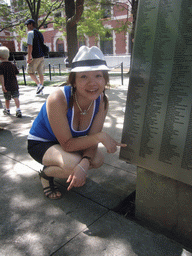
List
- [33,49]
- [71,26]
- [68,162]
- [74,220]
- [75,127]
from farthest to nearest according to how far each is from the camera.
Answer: [33,49], [71,26], [75,127], [68,162], [74,220]

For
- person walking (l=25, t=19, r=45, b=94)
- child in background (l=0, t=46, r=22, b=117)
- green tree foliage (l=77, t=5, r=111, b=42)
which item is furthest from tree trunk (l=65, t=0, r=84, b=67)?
green tree foliage (l=77, t=5, r=111, b=42)

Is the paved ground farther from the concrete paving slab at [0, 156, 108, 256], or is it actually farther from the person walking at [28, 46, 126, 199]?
the person walking at [28, 46, 126, 199]

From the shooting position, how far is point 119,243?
5.93 ft

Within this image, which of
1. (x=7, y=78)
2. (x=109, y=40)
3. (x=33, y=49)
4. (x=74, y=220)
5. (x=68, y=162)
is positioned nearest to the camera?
(x=74, y=220)

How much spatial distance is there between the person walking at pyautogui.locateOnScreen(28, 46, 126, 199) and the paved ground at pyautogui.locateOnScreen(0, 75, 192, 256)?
0.24m

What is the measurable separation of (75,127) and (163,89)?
1002 millimetres

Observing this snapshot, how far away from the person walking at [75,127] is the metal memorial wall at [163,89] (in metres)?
0.30

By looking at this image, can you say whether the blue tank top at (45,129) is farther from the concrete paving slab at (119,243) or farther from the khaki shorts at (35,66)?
the khaki shorts at (35,66)

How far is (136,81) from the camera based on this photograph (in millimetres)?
1905

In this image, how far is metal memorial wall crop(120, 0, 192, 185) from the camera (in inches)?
64.1

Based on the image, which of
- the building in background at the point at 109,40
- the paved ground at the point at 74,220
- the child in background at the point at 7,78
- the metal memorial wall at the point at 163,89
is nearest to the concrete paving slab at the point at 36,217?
the paved ground at the point at 74,220

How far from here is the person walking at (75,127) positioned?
207 centimetres

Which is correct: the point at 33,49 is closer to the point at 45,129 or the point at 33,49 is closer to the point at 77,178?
the point at 45,129

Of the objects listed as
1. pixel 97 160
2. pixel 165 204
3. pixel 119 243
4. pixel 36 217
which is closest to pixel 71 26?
pixel 97 160
